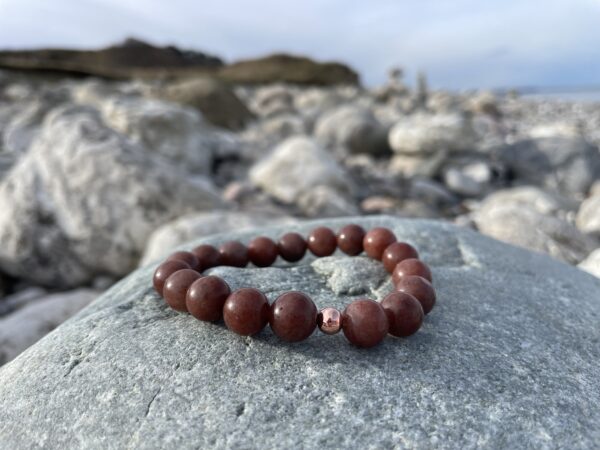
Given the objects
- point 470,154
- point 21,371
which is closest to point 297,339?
point 21,371

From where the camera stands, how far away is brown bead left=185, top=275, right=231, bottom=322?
5.66 feet

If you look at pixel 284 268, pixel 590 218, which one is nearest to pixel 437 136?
pixel 590 218

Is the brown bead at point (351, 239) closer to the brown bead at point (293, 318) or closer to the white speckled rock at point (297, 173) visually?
the brown bead at point (293, 318)

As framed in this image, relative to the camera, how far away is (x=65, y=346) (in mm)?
1778

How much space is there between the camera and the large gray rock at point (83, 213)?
4098mm

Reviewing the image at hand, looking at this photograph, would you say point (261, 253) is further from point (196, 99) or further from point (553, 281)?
point (196, 99)

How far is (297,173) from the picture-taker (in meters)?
5.91

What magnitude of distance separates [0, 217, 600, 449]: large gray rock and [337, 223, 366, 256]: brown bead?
15.4 inches

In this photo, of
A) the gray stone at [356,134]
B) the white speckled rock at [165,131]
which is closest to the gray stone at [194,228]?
the white speckled rock at [165,131]

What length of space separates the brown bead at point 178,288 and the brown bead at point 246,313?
23 centimetres

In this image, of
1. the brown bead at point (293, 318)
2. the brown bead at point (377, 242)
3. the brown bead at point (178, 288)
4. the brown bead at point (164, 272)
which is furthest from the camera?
the brown bead at point (377, 242)

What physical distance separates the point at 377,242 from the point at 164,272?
0.99 meters

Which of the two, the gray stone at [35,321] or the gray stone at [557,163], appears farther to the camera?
the gray stone at [557,163]

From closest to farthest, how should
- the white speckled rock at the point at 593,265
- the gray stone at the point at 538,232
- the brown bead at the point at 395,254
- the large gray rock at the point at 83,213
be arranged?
1. the brown bead at the point at 395,254
2. the white speckled rock at the point at 593,265
3. the gray stone at the point at 538,232
4. the large gray rock at the point at 83,213
